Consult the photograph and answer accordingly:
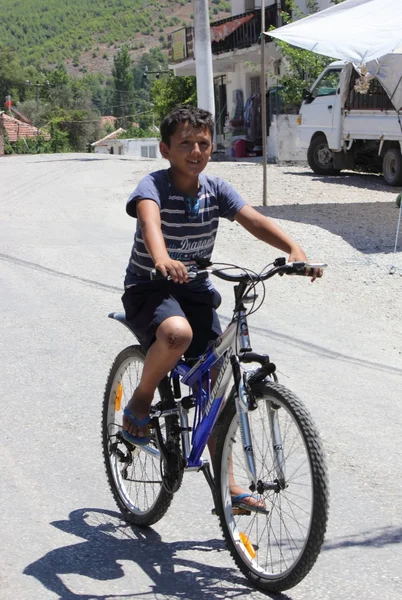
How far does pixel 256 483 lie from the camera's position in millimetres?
3670

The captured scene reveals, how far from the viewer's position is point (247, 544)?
3.73m

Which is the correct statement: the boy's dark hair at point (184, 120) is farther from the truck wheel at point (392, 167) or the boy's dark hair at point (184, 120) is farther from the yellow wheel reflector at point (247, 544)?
the truck wheel at point (392, 167)

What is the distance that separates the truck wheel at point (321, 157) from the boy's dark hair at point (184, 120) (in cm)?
1731

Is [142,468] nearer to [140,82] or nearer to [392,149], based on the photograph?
[392,149]

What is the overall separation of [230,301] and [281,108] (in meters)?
20.6

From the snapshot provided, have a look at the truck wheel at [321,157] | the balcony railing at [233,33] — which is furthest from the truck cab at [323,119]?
the balcony railing at [233,33]

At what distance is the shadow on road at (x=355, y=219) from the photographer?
12.7m

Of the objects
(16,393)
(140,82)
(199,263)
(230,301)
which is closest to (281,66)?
(230,301)

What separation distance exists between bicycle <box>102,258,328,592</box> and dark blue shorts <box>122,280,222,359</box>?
0.16 m

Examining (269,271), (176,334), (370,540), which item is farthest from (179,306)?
(370,540)

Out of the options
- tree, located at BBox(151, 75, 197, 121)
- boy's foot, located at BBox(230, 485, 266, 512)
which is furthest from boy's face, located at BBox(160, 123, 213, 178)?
tree, located at BBox(151, 75, 197, 121)

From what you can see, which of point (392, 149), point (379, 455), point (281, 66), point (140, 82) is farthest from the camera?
point (140, 82)

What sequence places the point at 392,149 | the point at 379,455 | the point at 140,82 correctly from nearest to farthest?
the point at 379,455 < the point at 392,149 < the point at 140,82

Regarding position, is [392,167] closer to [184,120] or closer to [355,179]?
[355,179]
